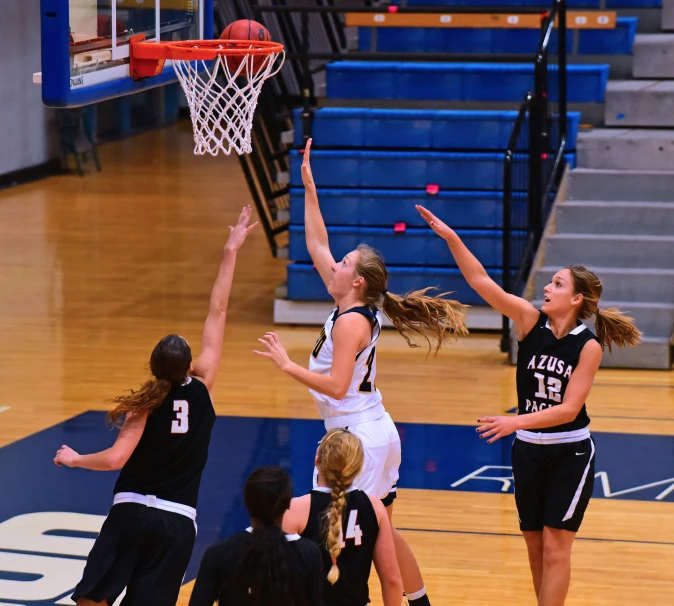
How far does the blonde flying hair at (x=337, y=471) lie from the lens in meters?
3.59

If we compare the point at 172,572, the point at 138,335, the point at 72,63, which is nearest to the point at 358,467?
the point at 172,572

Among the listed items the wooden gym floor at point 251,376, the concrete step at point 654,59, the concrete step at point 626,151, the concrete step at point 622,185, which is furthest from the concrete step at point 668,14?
the wooden gym floor at point 251,376

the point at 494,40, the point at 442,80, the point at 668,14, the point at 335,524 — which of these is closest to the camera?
the point at 335,524

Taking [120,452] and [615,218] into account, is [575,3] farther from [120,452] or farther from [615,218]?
[120,452]

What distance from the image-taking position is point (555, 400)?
462 cm

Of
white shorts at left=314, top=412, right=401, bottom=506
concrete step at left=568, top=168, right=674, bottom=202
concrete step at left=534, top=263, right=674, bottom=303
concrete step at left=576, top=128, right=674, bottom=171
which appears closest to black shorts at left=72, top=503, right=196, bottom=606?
white shorts at left=314, top=412, right=401, bottom=506

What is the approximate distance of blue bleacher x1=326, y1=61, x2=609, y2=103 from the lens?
1081 centimetres

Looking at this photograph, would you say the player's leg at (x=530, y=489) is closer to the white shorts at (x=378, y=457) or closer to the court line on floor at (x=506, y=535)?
the white shorts at (x=378, y=457)

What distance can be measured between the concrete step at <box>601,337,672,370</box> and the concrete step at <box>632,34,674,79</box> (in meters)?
3.63

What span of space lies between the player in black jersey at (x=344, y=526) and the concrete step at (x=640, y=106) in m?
8.29

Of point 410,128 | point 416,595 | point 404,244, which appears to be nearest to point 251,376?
point 404,244

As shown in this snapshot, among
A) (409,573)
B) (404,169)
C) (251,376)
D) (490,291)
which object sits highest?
(490,291)

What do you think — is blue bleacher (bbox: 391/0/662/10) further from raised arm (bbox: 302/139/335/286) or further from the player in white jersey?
the player in white jersey

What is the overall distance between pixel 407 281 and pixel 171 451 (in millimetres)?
6272
